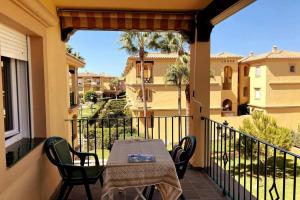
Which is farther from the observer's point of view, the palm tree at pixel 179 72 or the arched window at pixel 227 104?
the arched window at pixel 227 104

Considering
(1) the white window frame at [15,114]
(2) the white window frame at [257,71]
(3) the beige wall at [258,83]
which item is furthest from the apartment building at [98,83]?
(1) the white window frame at [15,114]

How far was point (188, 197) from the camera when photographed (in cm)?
336

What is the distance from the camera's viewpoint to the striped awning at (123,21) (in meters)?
4.05

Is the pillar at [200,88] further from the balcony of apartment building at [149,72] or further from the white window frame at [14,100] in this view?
the balcony of apartment building at [149,72]

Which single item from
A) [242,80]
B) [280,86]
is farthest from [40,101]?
[242,80]

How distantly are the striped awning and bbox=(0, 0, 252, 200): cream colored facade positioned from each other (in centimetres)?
9

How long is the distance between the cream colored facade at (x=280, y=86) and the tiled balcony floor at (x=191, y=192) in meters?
21.8

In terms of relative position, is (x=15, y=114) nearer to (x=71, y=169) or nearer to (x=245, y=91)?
(x=71, y=169)

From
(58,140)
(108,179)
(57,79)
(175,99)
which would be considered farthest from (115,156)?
(175,99)

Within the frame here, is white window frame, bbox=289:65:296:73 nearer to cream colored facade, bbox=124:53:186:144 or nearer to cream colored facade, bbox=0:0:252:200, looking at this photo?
cream colored facade, bbox=124:53:186:144

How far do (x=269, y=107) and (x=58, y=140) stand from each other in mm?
23492

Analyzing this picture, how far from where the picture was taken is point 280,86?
78.4ft

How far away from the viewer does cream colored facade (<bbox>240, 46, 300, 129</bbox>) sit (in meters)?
23.5

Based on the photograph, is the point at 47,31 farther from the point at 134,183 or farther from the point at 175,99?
the point at 175,99
